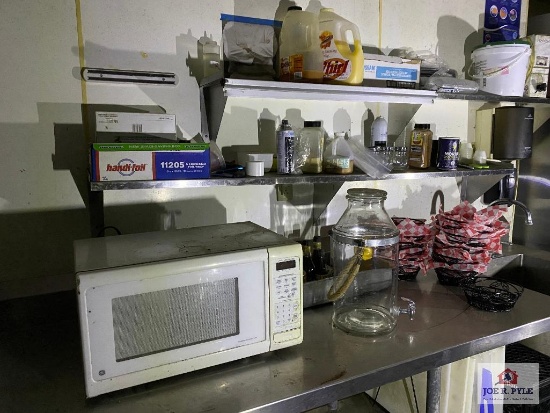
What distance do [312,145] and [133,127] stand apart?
663 mm

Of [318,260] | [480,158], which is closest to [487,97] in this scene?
[480,158]

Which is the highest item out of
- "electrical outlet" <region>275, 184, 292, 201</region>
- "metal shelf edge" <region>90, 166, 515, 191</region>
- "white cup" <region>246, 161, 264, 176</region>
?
"white cup" <region>246, 161, 264, 176</region>

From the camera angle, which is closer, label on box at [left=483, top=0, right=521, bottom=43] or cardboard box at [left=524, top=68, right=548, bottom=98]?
cardboard box at [left=524, top=68, right=548, bottom=98]

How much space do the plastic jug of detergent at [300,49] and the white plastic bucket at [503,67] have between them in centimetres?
83

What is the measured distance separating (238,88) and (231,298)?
0.66 metres

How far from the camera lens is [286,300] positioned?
1128 mm

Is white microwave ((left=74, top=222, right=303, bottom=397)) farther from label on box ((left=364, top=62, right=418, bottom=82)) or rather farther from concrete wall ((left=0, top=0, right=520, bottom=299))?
label on box ((left=364, top=62, right=418, bottom=82))

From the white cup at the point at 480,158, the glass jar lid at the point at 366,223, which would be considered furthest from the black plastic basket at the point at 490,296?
the white cup at the point at 480,158

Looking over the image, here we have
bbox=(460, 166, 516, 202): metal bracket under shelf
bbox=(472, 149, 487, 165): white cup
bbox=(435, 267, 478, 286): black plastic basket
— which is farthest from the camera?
bbox=(460, 166, 516, 202): metal bracket under shelf

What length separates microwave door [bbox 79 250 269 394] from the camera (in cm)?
93

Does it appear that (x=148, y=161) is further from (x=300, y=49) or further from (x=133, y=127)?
(x=300, y=49)

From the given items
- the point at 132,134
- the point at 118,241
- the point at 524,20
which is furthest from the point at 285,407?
the point at 524,20

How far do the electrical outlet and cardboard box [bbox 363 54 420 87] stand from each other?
51 cm

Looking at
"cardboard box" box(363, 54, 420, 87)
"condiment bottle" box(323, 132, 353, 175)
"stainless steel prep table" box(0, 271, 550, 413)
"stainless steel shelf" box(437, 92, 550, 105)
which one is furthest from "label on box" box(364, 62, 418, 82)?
"stainless steel prep table" box(0, 271, 550, 413)
